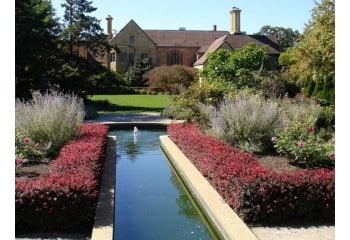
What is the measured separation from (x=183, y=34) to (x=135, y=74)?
1574cm

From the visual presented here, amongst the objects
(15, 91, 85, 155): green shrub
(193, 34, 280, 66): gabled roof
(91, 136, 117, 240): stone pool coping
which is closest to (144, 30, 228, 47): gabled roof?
(193, 34, 280, 66): gabled roof

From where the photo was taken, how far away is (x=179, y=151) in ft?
38.2

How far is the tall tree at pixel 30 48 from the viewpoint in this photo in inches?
903

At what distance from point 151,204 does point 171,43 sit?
178 ft

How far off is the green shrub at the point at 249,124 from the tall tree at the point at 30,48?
15.1m

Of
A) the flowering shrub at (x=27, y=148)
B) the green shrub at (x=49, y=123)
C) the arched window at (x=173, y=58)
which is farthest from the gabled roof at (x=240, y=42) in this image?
the flowering shrub at (x=27, y=148)

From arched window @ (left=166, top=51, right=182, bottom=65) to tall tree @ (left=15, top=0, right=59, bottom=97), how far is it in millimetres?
34373

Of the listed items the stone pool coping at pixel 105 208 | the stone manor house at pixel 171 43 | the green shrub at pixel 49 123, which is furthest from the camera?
the stone manor house at pixel 171 43

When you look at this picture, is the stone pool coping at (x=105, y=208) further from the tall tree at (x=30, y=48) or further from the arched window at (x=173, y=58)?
the arched window at (x=173, y=58)

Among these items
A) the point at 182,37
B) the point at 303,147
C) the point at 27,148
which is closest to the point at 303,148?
the point at 303,147

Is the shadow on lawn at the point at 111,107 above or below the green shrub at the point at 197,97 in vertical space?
below

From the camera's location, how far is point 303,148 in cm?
813

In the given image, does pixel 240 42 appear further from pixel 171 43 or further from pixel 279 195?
pixel 279 195

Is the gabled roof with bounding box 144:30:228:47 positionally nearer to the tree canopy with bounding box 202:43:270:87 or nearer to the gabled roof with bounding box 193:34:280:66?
the gabled roof with bounding box 193:34:280:66
